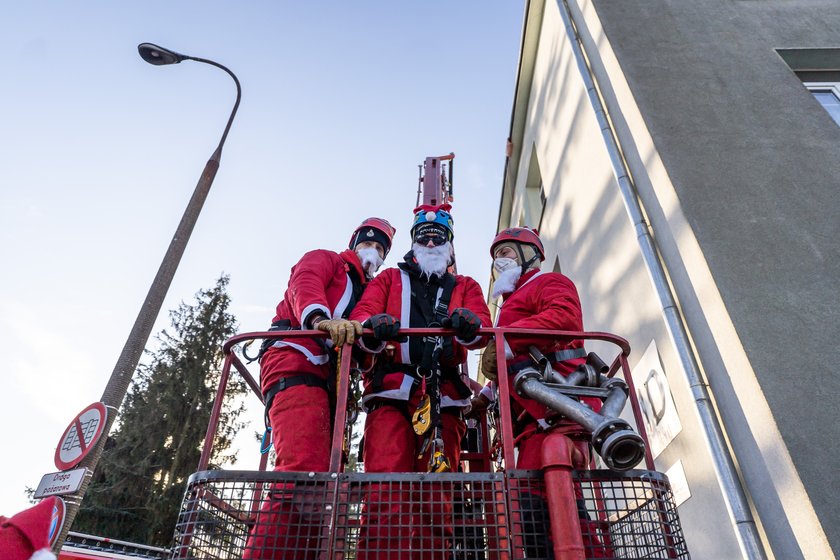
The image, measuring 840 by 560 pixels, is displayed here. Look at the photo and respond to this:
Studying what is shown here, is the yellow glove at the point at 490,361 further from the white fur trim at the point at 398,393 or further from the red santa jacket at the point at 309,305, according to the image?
the red santa jacket at the point at 309,305

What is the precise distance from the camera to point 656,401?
5.18 m

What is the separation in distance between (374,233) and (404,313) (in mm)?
1089

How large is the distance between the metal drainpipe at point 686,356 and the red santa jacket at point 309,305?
2657 millimetres

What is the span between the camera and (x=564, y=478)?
2.43 metres

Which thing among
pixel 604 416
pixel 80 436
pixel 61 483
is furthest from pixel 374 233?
Answer: pixel 61 483

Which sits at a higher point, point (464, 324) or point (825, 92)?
point (825, 92)

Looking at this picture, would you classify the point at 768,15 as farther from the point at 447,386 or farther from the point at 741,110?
the point at 447,386

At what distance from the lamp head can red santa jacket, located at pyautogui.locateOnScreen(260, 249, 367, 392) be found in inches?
227

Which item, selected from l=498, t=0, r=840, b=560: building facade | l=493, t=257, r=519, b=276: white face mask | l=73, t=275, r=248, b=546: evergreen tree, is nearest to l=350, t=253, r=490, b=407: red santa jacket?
l=493, t=257, r=519, b=276: white face mask

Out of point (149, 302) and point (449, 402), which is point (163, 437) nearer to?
point (149, 302)

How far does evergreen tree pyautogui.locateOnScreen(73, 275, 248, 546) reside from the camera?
688 inches

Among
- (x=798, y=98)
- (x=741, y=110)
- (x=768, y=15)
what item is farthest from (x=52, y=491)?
(x=768, y=15)

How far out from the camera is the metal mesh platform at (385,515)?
2391 millimetres

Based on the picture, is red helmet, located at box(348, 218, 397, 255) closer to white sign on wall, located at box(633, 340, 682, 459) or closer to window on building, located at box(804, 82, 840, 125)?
white sign on wall, located at box(633, 340, 682, 459)
